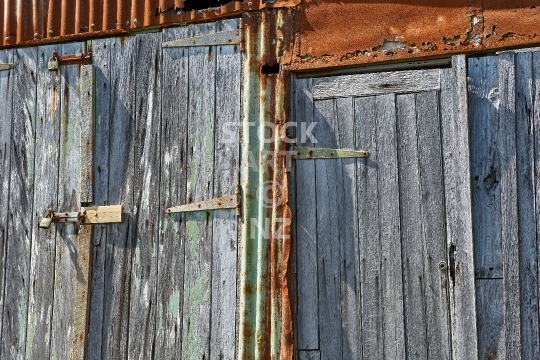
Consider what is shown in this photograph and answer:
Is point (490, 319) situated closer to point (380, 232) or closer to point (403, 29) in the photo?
point (380, 232)

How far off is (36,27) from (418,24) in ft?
9.39

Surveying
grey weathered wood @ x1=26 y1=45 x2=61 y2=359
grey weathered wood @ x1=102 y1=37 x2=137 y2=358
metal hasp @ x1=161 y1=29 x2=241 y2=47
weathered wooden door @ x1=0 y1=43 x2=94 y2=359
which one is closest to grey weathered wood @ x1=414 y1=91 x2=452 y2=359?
metal hasp @ x1=161 y1=29 x2=241 y2=47

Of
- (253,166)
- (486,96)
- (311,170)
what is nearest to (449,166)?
(486,96)

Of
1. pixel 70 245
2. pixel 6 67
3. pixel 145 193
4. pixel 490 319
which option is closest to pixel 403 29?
pixel 490 319

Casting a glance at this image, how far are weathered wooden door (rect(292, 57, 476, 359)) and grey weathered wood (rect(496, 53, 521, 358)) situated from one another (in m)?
0.20

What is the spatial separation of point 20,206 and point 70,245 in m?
0.56

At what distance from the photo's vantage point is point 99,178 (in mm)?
5172

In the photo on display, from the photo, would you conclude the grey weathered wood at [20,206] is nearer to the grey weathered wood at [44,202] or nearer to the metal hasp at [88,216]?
the grey weathered wood at [44,202]

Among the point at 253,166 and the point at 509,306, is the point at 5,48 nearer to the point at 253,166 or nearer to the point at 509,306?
the point at 253,166

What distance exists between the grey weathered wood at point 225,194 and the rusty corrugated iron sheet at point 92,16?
0.71 feet

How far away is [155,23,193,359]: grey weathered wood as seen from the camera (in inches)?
190

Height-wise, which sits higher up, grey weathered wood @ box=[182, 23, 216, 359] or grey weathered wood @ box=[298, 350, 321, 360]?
grey weathered wood @ box=[182, 23, 216, 359]

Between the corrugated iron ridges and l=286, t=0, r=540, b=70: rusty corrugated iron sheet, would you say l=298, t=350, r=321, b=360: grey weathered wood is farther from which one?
the corrugated iron ridges

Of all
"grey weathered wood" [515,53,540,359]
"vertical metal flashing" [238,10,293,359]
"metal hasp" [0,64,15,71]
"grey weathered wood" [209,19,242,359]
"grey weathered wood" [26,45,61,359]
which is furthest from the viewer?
"metal hasp" [0,64,15,71]
